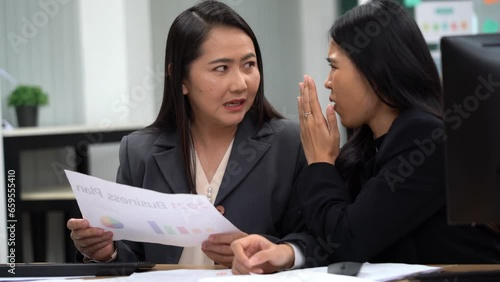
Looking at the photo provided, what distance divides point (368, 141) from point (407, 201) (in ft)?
0.94

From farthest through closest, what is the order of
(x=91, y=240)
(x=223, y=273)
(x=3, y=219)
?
(x=3, y=219) < (x=91, y=240) < (x=223, y=273)

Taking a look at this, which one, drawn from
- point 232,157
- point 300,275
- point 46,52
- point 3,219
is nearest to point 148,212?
point 300,275

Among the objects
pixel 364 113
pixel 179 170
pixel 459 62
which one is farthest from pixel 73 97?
pixel 459 62

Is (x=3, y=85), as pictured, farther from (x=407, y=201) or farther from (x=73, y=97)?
(x=407, y=201)

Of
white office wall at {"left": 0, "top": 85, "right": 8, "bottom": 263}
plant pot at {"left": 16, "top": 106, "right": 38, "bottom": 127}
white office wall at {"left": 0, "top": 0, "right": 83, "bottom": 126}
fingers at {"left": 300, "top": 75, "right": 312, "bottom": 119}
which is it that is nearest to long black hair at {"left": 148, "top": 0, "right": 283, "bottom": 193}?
fingers at {"left": 300, "top": 75, "right": 312, "bottom": 119}

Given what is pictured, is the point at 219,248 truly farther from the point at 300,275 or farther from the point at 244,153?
the point at 244,153

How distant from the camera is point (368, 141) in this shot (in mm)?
1945

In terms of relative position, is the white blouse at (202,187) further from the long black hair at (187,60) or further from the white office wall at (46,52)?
the white office wall at (46,52)

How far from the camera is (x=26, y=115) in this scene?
4598mm

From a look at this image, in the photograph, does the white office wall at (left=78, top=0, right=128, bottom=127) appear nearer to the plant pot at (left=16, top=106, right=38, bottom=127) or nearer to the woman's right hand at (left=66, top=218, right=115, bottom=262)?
the plant pot at (left=16, top=106, right=38, bottom=127)

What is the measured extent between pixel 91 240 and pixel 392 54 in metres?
0.77

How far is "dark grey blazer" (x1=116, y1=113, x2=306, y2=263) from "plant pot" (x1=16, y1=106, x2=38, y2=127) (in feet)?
8.70

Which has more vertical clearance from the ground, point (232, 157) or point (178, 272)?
point (232, 157)

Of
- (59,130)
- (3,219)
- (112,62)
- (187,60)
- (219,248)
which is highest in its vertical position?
(187,60)
